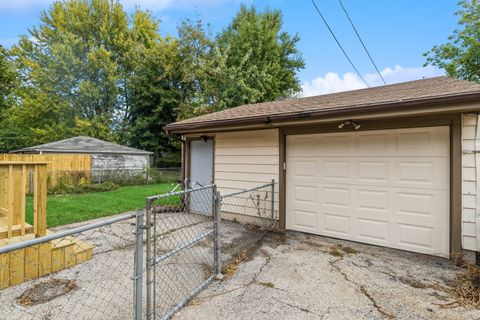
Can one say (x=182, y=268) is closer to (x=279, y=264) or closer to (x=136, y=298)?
(x=279, y=264)

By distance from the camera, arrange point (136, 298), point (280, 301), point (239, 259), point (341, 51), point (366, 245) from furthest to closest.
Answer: point (341, 51)
point (366, 245)
point (239, 259)
point (280, 301)
point (136, 298)

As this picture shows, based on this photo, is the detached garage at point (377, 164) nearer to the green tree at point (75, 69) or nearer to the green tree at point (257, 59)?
the green tree at point (257, 59)

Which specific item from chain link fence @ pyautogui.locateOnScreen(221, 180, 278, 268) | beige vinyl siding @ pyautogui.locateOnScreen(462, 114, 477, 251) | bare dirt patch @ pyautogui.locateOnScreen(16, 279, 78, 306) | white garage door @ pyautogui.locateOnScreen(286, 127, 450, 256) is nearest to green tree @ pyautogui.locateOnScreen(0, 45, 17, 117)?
chain link fence @ pyautogui.locateOnScreen(221, 180, 278, 268)

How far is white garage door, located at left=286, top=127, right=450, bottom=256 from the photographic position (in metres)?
4.04

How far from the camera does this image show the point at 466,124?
12.3 feet

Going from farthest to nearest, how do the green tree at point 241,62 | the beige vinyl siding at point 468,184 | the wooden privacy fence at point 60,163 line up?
1. the green tree at point 241,62
2. the wooden privacy fence at point 60,163
3. the beige vinyl siding at point 468,184

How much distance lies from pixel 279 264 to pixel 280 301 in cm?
96

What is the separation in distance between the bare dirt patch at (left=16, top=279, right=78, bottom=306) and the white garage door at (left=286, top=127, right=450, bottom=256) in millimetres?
3812

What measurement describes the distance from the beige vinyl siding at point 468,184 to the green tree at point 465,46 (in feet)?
54.1

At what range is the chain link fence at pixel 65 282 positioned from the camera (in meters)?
2.61

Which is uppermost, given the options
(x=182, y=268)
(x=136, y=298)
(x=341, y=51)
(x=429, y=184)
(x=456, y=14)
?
(x=456, y=14)

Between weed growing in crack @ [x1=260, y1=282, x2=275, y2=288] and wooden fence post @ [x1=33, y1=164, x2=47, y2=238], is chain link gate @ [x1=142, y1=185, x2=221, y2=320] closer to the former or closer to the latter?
weed growing in crack @ [x1=260, y1=282, x2=275, y2=288]

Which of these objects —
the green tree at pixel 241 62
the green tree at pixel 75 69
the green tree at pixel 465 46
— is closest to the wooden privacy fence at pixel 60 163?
the green tree at pixel 241 62

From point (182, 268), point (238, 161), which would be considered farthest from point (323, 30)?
point (182, 268)
